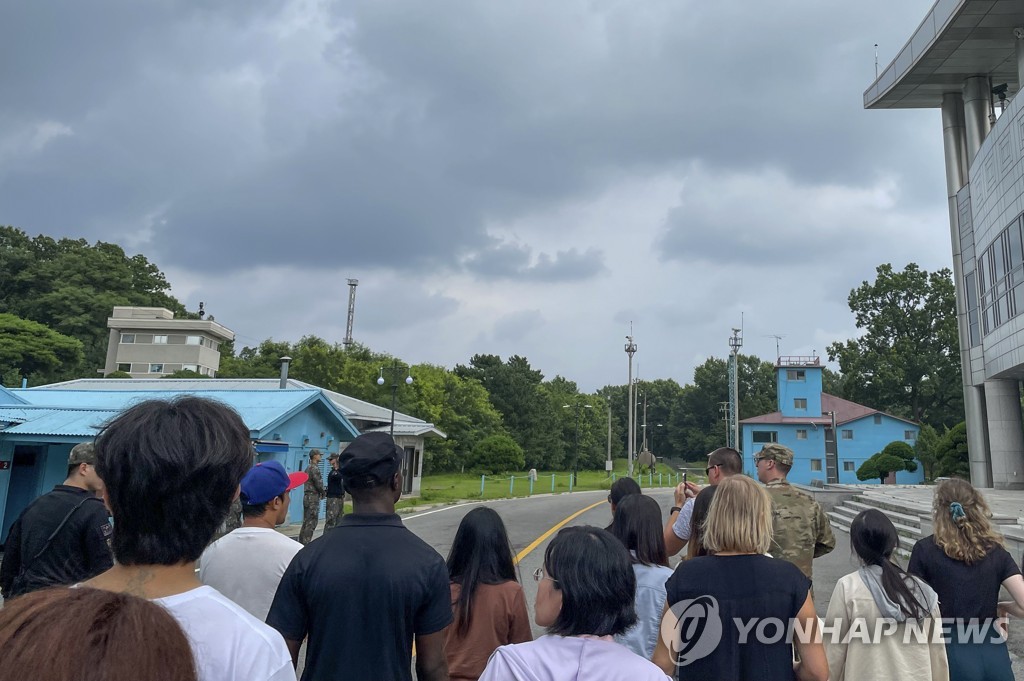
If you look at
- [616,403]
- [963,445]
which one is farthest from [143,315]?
[616,403]

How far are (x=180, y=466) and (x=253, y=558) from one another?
171cm

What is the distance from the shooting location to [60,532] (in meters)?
3.82

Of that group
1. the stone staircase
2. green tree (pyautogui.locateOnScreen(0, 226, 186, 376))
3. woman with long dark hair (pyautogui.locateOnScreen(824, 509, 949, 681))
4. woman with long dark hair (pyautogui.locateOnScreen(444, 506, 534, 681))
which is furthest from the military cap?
green tree (pyautogui.locateOnScreen(0, 226, 186, 376))

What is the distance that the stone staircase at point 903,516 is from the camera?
12.1 metres

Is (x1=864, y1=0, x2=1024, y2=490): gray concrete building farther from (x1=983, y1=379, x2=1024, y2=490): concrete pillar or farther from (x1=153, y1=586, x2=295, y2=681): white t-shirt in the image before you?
(x1=153, y1=586, x2=295, y2=681): white t-shirt

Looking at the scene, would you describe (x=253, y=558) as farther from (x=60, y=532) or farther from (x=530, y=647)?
(x=530, y=647)

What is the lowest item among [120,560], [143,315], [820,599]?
[820,599]

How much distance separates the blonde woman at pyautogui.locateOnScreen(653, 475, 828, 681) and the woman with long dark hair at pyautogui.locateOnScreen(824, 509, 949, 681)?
60 cm

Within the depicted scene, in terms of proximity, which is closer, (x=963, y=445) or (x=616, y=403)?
(x=963, y=445)

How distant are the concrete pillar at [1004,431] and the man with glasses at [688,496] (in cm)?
2890

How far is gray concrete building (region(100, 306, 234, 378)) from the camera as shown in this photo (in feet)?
190

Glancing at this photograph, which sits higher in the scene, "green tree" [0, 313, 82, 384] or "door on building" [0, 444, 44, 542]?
"green tree" [0, 313, 82, 384]

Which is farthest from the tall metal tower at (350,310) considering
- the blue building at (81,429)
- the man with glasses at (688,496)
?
the man with glasses at (688,496)

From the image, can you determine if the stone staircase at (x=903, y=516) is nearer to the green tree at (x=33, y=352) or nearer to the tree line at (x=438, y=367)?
the tree line at (x=438, y=367)
